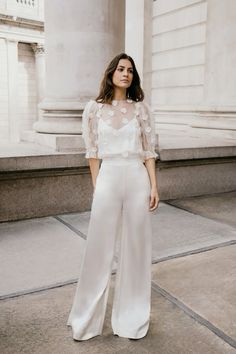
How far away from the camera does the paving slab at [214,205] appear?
5.13 meters

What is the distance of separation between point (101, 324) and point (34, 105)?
64.6ft

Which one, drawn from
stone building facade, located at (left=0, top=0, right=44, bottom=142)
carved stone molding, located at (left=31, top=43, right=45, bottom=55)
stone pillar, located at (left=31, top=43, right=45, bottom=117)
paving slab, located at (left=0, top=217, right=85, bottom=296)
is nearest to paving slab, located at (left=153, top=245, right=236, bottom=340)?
paving slab, located at (left=0, top=217, right=85, bottom=296)

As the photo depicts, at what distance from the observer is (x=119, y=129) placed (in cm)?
238

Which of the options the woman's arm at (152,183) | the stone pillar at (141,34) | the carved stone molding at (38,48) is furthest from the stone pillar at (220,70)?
the carved stone molding at (38,48)

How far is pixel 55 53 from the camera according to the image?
213 inches

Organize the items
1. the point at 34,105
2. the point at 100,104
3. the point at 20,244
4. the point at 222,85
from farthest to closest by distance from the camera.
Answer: the point at 34,105
the point at 222,85
the point at 20,244
the point at 100,104

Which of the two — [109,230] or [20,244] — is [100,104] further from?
[20,244]

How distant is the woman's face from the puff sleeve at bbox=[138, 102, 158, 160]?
0.18 meters

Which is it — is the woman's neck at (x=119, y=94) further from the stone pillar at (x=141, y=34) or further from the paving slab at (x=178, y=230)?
the stone pillar at (x=141, y=34)

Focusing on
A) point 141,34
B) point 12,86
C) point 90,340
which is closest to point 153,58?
point 141,34

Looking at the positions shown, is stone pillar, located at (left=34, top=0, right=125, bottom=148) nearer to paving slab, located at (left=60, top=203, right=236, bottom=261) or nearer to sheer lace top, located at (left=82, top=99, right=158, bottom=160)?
paving slab, located at (left=60, top=203, right=236, bottom=261)

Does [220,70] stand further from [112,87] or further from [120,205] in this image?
[120,205]

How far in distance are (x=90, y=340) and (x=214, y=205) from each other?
3.73 m

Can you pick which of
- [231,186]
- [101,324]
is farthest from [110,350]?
[231,186]
